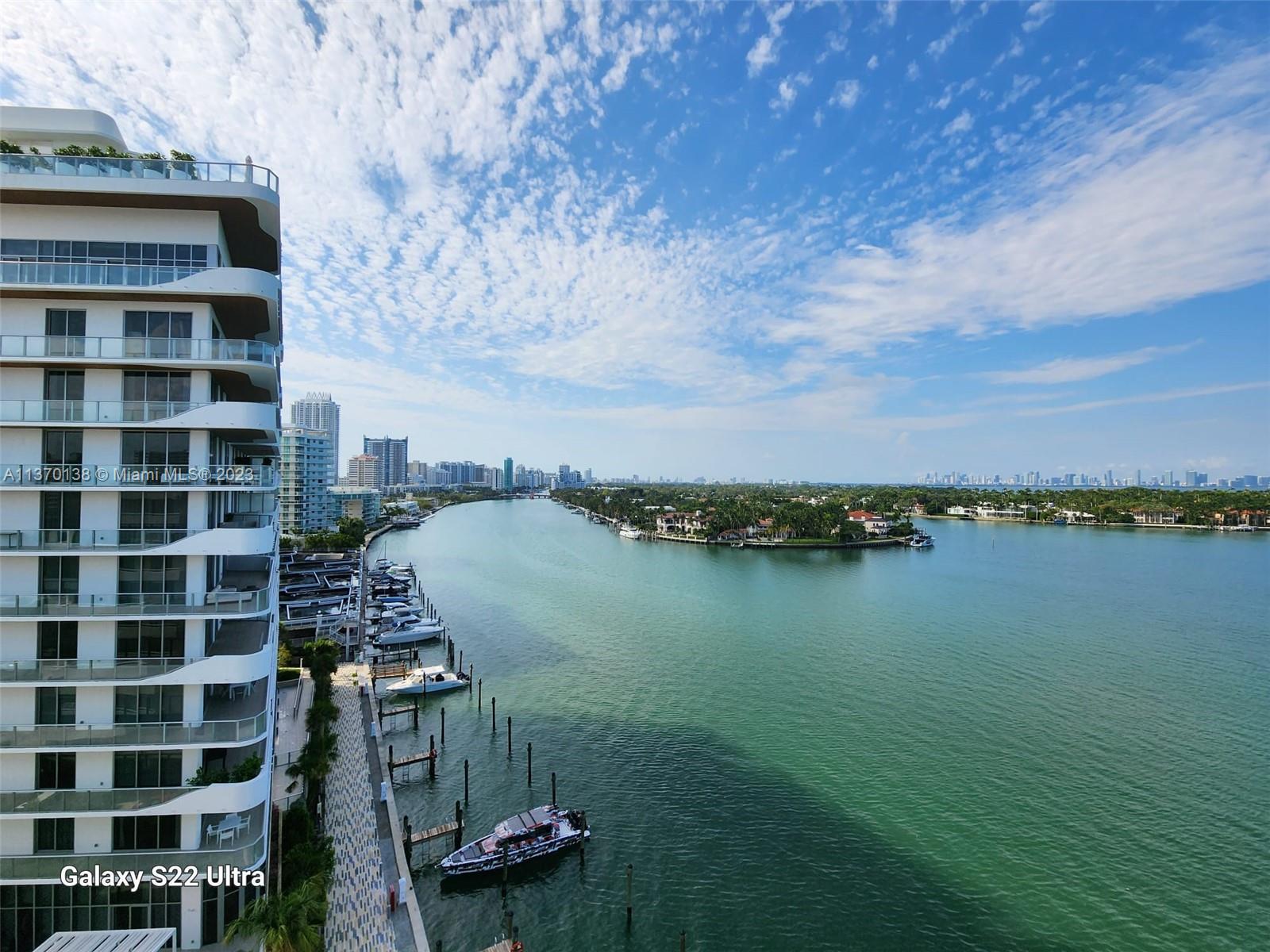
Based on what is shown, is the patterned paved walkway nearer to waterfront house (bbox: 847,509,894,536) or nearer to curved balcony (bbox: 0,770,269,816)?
curved balcony (bbox: 0,770,269,816)

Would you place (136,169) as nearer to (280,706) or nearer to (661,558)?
(280,706)

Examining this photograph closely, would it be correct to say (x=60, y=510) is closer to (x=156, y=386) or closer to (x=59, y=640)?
(x=59, y=640)

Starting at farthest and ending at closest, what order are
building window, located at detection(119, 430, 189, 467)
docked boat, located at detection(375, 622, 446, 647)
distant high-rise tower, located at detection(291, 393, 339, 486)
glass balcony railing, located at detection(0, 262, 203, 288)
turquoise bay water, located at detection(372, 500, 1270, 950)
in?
1. distant high-rise tower, located at detection(291, 393, 339, 486)
2. docked boat, located at detection(375, 622, 446, 647)
3. turquoise bay water, located at detection(372, 500, 1270, 950)
4. building window, located at detection(119, 430, 189, 467)
5. glass balcony railing, located at detection(0, 262, 203, 288)

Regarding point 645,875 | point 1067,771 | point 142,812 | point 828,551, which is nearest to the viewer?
point 142,812

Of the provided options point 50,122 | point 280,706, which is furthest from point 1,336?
point 280,706

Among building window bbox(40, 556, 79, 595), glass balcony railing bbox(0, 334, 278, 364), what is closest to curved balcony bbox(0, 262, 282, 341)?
glass balcony railing bbox(0, 334, 278, 364)

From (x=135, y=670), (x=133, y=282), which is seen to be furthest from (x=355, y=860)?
(x=133, y=282)
